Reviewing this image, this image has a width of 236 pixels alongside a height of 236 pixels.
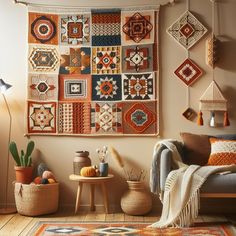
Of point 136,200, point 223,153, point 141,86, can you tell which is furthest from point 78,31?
point 223,153

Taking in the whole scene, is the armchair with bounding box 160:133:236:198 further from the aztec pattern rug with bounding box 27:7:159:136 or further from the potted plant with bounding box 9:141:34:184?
the potted plant with bounding box 9:141:34:184

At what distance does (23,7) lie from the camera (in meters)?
4.64

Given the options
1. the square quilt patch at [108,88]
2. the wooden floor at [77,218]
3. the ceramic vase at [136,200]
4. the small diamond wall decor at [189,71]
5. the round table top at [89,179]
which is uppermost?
the small diamond wall decor at [189,71]

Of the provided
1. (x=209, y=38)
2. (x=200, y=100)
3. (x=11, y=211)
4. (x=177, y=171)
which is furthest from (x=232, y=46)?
(x=11, y=211)

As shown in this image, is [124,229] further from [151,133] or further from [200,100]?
[200,100]

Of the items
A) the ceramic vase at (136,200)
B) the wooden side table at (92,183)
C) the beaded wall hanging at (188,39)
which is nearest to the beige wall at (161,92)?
the beaded wall hanging at (188,39)

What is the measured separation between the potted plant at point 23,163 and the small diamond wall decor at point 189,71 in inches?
64.9

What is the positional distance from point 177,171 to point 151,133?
89 cm

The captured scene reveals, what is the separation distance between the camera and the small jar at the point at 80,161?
172 inches

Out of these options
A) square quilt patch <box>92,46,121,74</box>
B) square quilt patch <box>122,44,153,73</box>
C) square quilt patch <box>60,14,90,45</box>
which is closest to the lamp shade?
square quilt patch <box>60,14,90,45</box>

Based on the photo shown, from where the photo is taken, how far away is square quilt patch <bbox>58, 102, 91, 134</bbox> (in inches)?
181

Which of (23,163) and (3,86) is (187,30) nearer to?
(3,86)

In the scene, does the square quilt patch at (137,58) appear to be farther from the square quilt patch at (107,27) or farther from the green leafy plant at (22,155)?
the green leafy plant at (22,155)

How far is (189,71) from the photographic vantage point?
178 inches
